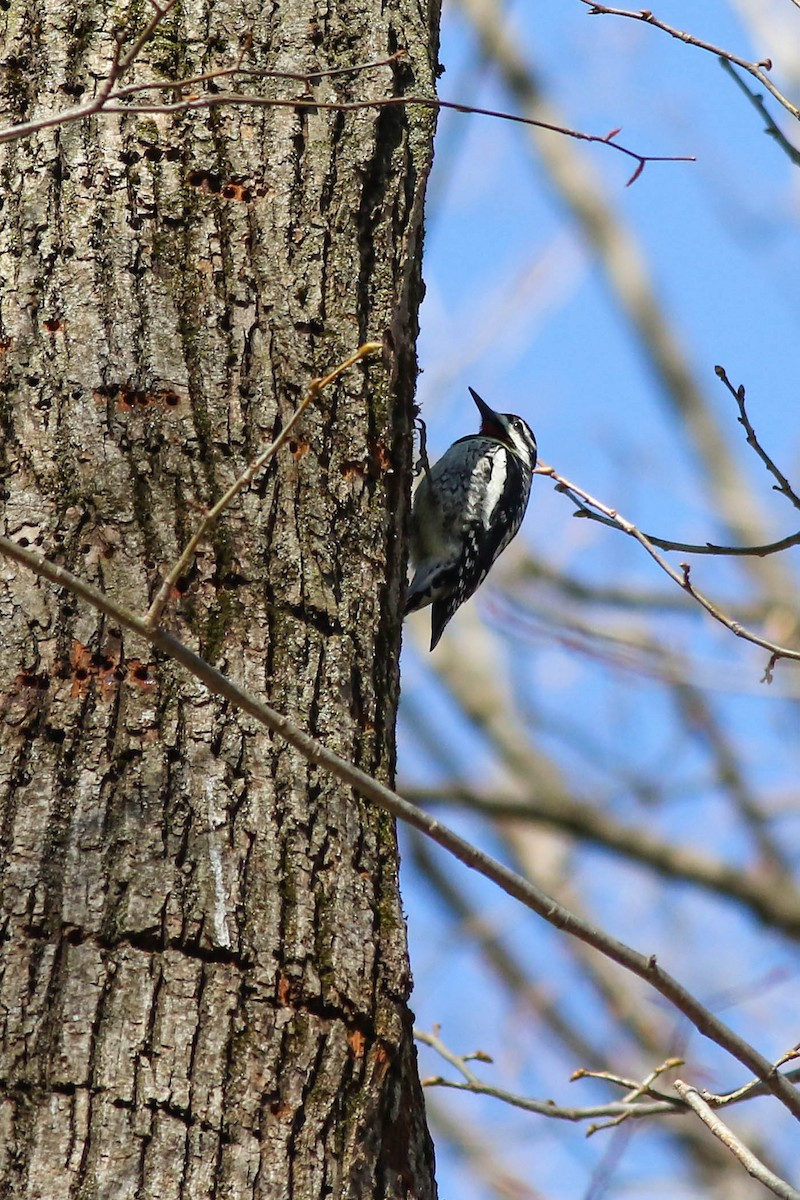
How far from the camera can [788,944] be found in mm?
7164

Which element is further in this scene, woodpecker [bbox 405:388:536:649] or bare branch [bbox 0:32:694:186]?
woodpecker [bbox 405:388:536:649]

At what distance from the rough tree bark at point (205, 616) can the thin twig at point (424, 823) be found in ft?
1.38

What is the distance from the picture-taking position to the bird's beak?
19.7 feet

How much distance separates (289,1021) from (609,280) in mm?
10537

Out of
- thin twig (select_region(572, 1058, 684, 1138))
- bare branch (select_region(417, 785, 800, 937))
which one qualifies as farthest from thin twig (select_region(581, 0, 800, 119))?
bare branch (select_region(417, 785, 800, 937))

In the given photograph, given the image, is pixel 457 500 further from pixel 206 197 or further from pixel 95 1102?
pixel 95 1102

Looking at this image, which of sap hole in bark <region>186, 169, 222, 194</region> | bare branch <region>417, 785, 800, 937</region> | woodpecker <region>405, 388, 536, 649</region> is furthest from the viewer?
bare branch <region>417, 785, 800, 937</region>

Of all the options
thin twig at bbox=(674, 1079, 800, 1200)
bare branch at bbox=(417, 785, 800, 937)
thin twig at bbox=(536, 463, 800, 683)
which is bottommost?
thin twig at bbox=(674, 1079, 800, 1200)

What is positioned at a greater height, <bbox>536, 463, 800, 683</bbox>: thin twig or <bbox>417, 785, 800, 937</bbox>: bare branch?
<bbox>417, 785, 800, 937</bbox>: bare branch

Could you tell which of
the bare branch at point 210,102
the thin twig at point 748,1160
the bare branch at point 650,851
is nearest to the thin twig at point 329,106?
the bare branch at point 210,102

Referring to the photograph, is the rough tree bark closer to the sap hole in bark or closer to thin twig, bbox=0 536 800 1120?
the sap hole in bark

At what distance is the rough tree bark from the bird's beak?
10.0 feet

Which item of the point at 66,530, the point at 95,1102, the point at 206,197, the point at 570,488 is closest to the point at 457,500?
the point at 570,488

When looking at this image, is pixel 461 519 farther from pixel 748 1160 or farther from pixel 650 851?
pixel 748 1160
